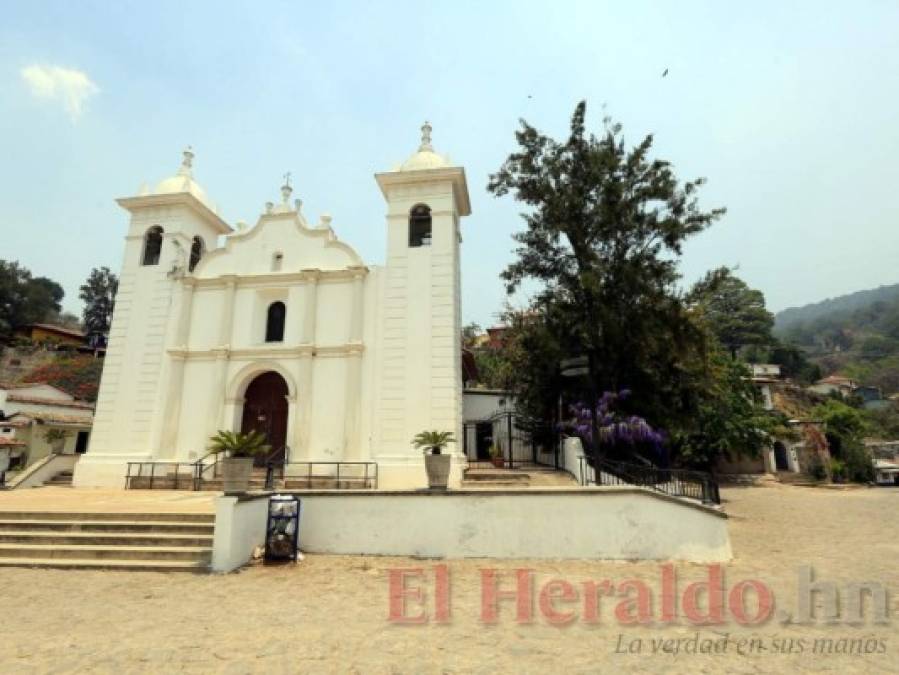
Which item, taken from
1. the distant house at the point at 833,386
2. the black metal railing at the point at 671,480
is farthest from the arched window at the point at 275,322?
the distant house at the point at 833,386

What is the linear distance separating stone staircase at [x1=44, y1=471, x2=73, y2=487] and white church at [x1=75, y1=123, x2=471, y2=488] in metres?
0.91

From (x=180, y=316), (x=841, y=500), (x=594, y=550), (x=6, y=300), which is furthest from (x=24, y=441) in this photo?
(x=6, y=300)

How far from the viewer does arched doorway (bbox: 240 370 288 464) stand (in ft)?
54.7

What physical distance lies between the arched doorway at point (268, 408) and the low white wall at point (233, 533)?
8273 millimetres

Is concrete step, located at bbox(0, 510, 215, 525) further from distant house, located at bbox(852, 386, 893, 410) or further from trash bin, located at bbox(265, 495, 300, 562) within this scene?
distant house, located at bbox(852, 386, 893, 410)

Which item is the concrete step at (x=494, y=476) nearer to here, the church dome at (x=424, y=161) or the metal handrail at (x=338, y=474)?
the metal handrail at (x=338, y=474)

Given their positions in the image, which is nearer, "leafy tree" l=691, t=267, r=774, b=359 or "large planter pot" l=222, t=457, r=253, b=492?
"large planter pot" l=222, t=457, r=253, b=492

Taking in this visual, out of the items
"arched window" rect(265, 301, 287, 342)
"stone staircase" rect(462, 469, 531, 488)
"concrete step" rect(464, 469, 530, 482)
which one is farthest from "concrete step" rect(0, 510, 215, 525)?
"arched window" rect(265, 301, 287, 342)

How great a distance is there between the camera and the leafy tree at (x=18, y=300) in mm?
49750

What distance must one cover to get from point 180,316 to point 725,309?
5697 cm

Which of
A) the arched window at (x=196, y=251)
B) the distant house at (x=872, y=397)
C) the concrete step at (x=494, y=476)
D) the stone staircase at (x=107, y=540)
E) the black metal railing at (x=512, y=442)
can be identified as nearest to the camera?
the stone staircase at (x=107, y=540)

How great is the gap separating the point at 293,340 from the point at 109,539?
9162 millimetres

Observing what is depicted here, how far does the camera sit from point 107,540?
838cm

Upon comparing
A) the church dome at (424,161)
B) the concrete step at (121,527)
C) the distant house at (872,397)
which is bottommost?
the concrete step at (121,527)
